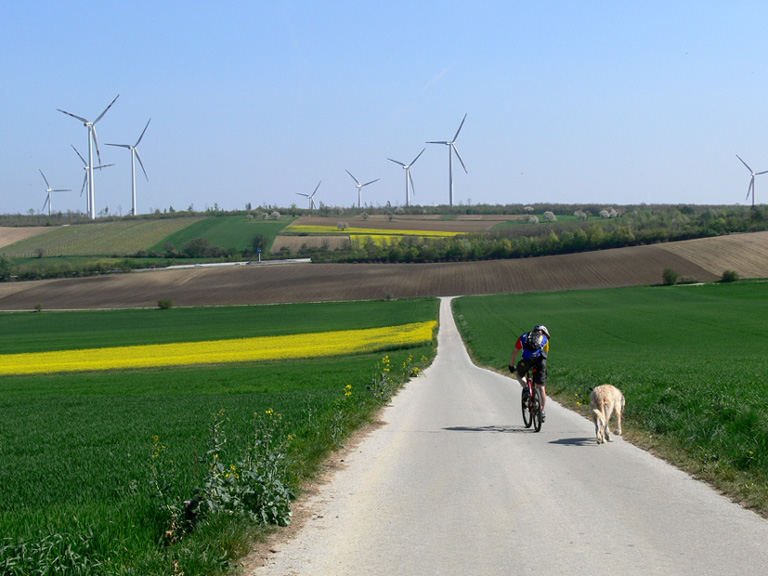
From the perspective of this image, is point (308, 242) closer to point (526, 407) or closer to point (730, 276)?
point (730, 276)

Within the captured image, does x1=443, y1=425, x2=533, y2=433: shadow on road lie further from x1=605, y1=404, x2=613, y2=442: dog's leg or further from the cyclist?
x1=605, y1=404, x2=613, y2=442: dog's leg

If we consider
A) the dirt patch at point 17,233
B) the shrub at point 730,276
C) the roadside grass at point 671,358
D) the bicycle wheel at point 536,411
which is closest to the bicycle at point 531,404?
the bicycle wheel at point 536,411

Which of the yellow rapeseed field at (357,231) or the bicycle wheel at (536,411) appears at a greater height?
the yellow rapeseed field at (357,231)

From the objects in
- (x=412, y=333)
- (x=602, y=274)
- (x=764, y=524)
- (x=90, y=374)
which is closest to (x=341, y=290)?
(x=602, y=274)

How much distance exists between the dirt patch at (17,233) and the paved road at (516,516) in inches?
5534

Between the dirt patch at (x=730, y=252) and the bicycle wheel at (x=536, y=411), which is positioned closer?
the bicycle wheel at (x=536, y=411)

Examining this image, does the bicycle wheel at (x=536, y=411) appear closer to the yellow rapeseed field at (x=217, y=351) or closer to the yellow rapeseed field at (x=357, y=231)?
the yellow rapeseed field at (x=217, y=351)

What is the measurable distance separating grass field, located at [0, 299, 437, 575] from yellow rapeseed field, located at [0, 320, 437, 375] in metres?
6.40

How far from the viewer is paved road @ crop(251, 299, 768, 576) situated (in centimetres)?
686

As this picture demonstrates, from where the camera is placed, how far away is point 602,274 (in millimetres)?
95688

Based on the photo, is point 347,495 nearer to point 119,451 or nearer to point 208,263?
A: point 119,451

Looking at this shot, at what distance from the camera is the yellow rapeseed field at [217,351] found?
41031mm

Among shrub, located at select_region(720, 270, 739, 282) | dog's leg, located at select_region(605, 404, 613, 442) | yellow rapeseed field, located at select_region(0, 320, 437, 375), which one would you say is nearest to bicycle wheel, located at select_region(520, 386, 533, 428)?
dog's leg, located at select_region(605, 404, 613, 442)

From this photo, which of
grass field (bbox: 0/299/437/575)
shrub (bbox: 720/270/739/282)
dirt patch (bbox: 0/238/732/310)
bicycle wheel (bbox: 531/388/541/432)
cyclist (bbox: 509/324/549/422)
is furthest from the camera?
dirt patch (bbox: 0/238/732/310)
